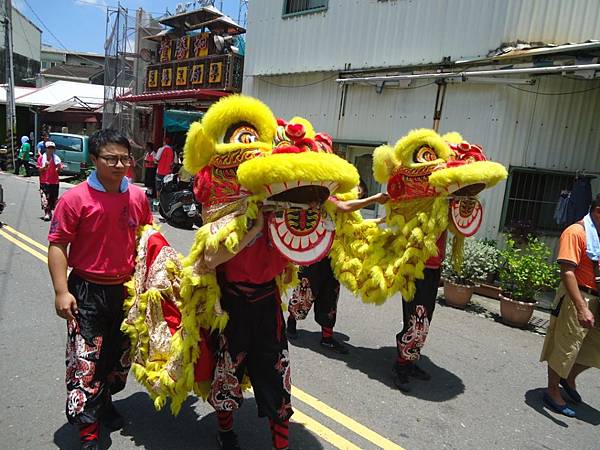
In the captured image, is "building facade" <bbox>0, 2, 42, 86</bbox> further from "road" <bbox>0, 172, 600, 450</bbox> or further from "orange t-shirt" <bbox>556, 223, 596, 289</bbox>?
"orange t-shirt" <bbox>556, 223, 596, 289</bbox>

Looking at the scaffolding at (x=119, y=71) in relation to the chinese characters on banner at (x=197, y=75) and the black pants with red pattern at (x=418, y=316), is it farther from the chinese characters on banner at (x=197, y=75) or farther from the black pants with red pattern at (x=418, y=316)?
the black pants with red pattern at (x=418, y=316)

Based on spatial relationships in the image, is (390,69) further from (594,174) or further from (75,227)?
(75,227)

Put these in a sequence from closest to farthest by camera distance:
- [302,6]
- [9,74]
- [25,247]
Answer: [25,247], [302,6], [9,74]

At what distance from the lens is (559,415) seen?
362 cm

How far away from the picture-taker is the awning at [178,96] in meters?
12.9

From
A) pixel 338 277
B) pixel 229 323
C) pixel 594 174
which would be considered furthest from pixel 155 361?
pixel 594 174

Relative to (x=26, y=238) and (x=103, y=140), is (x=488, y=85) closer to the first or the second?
(x=103, y=140)

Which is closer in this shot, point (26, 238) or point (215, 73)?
point (26, 238)

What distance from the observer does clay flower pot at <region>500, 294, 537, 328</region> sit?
5.59m

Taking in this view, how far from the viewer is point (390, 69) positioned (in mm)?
8578

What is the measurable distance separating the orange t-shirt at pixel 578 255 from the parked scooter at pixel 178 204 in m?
7.58

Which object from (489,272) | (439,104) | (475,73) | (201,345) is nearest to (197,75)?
(439,104)

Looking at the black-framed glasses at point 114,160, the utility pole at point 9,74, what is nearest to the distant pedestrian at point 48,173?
the black-framed glasses at point 114,160

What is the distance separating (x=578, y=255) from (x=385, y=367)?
1855mm
